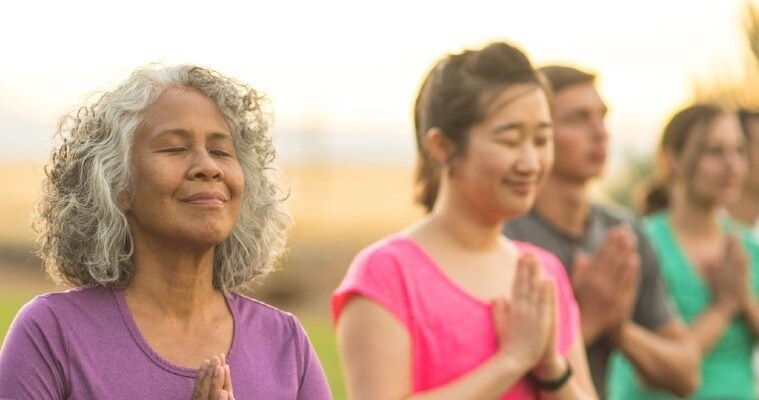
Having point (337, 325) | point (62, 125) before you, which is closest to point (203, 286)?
point (62, 125)

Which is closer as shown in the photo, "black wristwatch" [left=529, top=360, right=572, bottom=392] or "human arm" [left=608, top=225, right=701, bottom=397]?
"black wristwatch" [left=529, top=360, right=572, bottom=392]

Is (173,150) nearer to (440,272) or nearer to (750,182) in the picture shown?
(440,272)

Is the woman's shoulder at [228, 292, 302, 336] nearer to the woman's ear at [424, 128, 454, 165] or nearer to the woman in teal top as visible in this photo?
the woman's ear at [424, 128, 454, 165]

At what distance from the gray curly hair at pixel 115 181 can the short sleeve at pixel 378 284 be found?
63 centimetres

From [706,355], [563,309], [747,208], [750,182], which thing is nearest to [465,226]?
[563,309]

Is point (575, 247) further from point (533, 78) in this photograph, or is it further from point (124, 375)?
point (124, 375)

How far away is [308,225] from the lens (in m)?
28.8

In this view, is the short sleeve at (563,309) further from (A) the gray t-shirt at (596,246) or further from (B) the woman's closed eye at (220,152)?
(B) the woman's closed eye at (220,152)

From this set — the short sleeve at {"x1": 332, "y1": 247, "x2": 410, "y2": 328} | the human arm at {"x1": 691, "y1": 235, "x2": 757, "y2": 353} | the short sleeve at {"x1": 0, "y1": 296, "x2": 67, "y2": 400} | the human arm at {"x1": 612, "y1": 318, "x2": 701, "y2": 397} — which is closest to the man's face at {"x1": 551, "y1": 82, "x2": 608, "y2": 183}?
the human arm at {"x1": 612, "y1": 318, "x2": 701, "y2": 397}

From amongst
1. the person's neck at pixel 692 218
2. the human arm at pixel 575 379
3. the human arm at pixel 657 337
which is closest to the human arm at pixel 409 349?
the human arm at pixel 575 379

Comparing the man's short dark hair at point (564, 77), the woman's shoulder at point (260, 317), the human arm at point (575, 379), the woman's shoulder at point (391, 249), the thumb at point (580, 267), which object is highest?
the man's short dark hair at point (564, 77)

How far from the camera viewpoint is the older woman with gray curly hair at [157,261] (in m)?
3.30

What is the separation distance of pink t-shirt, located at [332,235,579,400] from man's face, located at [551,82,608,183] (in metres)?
1.16

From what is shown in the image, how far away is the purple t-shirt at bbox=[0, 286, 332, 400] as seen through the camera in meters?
3.26
